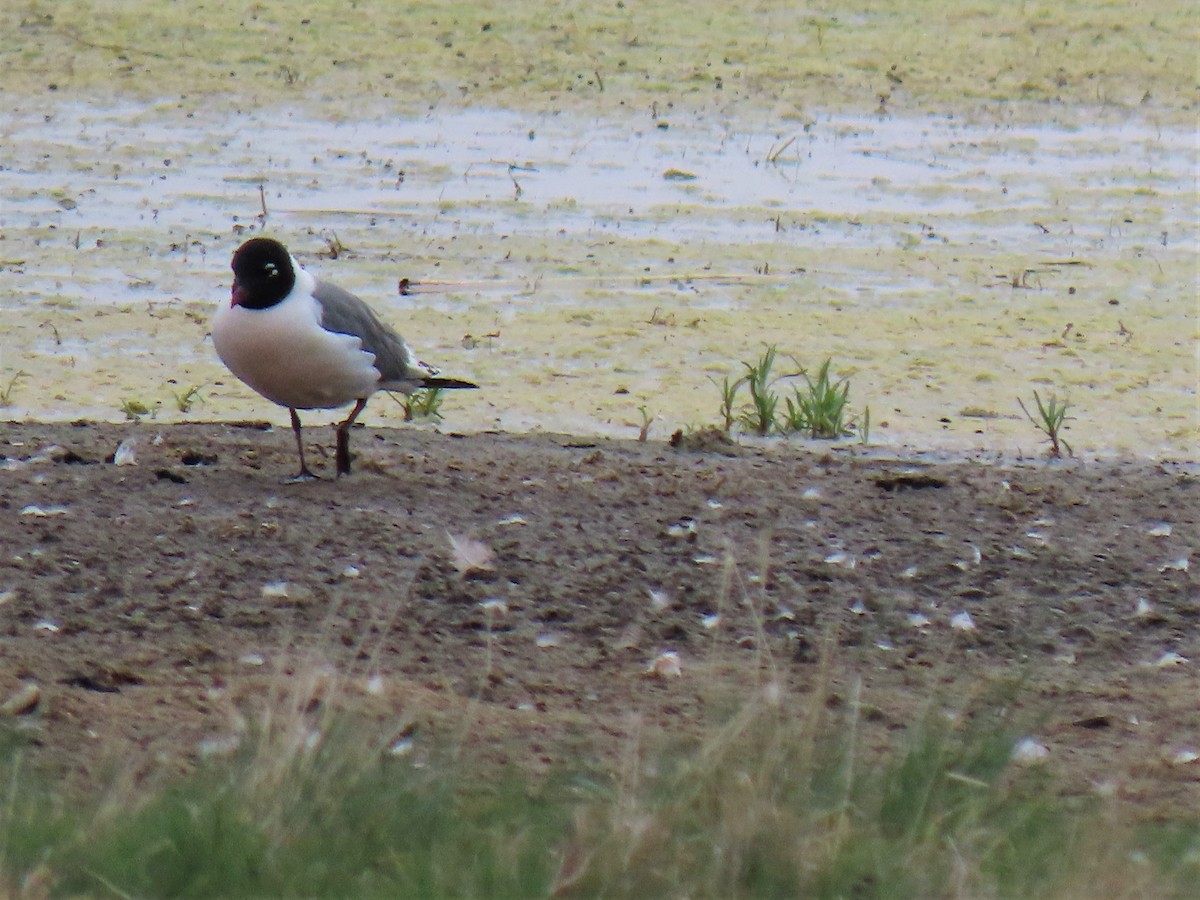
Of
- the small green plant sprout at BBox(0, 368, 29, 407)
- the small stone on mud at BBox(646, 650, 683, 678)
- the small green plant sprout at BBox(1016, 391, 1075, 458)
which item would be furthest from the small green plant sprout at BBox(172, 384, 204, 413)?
the small stone on mud at BBox(646, 650, 683, 678)

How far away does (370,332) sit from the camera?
532 centimetres

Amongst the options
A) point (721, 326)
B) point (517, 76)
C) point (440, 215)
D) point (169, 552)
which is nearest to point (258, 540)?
point (169, 552)

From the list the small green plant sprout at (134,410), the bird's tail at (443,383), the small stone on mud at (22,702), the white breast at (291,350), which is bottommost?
the small stone on mud at (22,702)

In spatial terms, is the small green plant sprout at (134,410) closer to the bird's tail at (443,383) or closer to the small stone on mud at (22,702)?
the bird's tail at (443,383)

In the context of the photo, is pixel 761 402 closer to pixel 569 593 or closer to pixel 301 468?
pixel 301 468

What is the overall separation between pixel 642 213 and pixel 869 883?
6.83 meters

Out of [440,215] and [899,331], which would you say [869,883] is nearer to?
[899,331]

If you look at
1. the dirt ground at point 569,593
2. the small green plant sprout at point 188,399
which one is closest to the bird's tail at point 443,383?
the dirt ground at point 569,593

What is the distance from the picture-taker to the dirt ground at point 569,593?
3.53 m

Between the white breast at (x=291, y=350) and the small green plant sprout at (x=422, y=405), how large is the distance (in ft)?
3.75

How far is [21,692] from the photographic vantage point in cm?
352

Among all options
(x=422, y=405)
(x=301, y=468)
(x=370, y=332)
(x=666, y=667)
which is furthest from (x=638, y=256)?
(x=666, y=667)

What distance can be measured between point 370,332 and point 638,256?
11.3ft

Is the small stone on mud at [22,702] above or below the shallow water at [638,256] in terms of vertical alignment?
below
